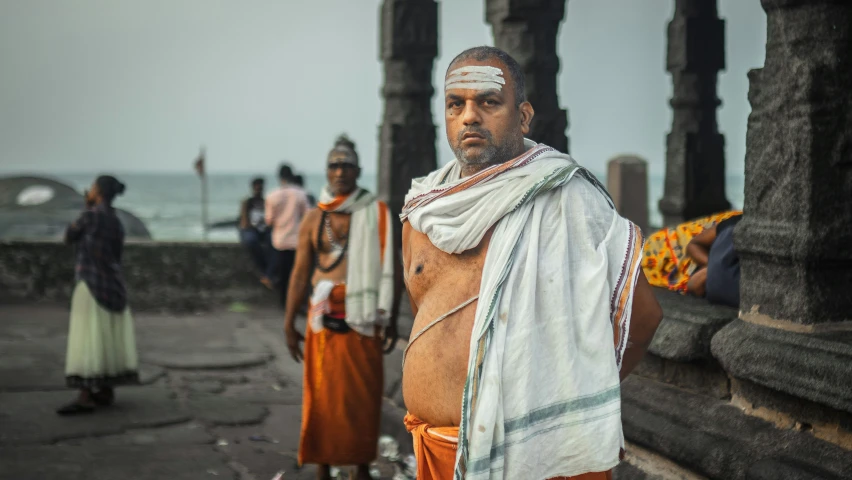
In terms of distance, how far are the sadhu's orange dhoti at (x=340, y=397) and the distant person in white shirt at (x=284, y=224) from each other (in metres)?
5.71

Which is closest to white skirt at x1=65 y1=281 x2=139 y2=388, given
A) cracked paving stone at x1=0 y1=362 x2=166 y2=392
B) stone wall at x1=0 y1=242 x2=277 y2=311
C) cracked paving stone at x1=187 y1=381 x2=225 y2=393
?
cracked paving stone at x1=187 y1=381 x2=225 y2=393

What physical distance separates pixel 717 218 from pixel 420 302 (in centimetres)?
337

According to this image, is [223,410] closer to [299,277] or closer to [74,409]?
[74,409]

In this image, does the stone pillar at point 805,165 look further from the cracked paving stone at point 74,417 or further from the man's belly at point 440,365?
the cracked paving stone at point 74,417

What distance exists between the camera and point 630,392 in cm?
446

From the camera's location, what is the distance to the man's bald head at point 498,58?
2705 millimetres

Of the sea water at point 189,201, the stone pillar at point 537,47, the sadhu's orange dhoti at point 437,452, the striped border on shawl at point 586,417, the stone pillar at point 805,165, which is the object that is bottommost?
the sea water at point 189,201

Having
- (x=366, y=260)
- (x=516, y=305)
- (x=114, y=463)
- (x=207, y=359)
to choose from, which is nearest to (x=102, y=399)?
(x=114, y=463)

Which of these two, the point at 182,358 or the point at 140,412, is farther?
the point at 182,358

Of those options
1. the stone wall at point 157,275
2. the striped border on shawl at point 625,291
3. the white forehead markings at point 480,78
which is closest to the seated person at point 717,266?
the striped border on shawl at point 625,291

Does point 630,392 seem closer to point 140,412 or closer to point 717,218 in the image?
point 717,218

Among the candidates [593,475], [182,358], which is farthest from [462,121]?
[182,358]

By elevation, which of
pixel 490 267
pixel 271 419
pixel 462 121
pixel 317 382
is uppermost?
pixel 462 121

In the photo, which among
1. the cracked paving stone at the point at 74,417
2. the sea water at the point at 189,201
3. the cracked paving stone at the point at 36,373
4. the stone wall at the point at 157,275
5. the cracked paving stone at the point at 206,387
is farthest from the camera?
the sea water at the point at 189,201
